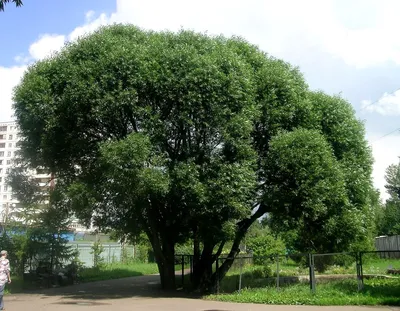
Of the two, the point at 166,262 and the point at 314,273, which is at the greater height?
the point at 166,262

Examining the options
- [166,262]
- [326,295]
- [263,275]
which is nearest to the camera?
[326,295]

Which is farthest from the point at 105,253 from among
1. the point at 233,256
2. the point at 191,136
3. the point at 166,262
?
the point at 191,136

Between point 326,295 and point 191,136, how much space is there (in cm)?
736

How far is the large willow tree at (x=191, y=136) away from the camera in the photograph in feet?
50.5

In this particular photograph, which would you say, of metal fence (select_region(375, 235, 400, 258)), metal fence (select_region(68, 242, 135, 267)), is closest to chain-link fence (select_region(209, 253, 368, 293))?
metal fence (select_region(375, 235, 400, 258))

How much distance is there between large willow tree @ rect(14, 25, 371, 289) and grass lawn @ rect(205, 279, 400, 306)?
2.13 metres

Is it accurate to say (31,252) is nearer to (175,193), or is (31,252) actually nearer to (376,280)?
(175,193)

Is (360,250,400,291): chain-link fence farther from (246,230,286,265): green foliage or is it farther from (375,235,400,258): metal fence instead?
(375,235,400,258): metal fence

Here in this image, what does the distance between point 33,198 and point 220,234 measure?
9.94m

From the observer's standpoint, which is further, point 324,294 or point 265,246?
point 265,246

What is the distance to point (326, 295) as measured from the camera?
14.6 m

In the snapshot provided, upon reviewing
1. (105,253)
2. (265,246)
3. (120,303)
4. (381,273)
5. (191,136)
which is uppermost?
(191,136)

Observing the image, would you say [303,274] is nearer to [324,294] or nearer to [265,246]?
[324,294]

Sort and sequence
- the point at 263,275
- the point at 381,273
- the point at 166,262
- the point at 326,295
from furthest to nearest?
1. the point at 263,275
2. the point at 381,273
3. the point at 166,262
4. the point at 326,295
